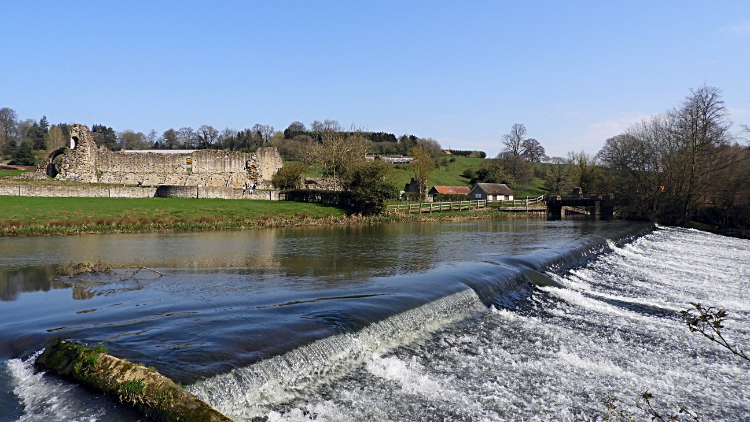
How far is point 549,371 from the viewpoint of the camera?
7168 mm

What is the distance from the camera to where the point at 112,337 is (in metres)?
7.19

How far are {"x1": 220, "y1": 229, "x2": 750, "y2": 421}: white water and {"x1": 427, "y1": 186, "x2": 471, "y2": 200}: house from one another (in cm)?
6401

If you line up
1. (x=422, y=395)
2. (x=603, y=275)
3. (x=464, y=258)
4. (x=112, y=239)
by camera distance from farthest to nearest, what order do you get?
(x=112, y=239) < (x=464, y=258) < (x=603, y=275) < (x=422, y=395)

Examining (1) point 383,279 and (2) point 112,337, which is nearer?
(2) point 112,337

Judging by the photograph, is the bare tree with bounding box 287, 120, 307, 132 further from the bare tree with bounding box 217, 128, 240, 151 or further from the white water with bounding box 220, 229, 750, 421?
the white water with bounding box 220, 229, 750, 421

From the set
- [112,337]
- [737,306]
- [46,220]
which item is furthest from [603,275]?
[46,220]

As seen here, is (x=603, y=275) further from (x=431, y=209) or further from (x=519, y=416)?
(x=431, y=209)

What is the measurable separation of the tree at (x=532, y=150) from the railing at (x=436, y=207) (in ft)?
185

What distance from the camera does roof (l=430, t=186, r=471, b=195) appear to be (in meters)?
78.2

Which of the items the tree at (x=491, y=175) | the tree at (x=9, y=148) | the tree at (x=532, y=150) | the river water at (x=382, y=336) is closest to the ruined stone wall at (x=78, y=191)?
the river water at (x=382, y=336)

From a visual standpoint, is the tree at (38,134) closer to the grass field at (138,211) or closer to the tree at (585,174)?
the grass field at (138,211)

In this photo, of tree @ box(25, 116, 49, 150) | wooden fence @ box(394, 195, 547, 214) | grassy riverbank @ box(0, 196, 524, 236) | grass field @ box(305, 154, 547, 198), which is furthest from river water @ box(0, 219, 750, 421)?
tree @ box(25, 116, 49, 150)

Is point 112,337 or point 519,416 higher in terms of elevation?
point 112,337

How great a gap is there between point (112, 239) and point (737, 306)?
24.1 m
